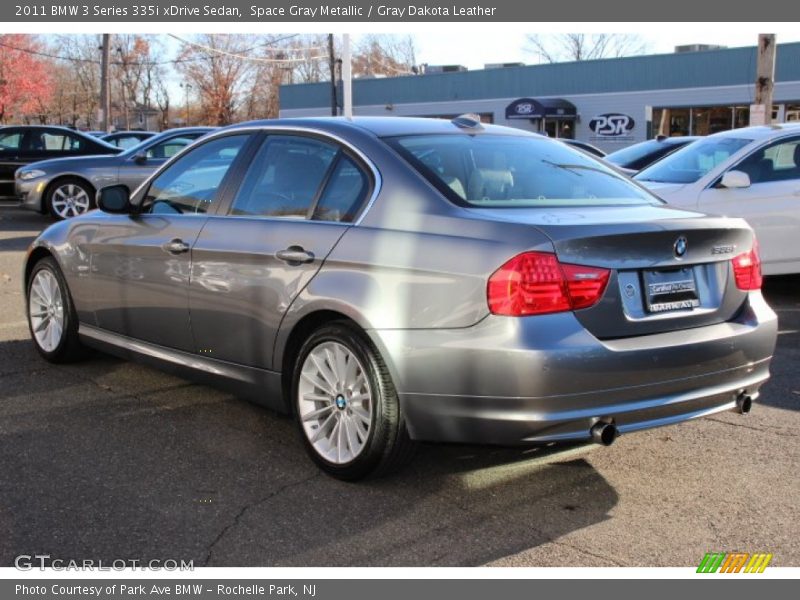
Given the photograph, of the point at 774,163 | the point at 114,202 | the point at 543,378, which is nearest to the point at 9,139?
the point at 114,202

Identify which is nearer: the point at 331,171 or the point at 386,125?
the point at 331,171

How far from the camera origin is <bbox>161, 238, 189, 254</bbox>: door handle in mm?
5055

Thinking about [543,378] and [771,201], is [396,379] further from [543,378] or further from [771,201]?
[771,201]

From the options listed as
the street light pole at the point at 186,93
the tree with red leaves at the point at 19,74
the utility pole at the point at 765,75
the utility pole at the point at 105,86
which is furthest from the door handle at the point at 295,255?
the street light pole at the point at 186,93

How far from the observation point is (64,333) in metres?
6.15

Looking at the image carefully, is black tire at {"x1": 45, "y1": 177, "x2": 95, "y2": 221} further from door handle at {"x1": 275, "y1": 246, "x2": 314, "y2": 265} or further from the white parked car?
door handle at {"x1": 275, "y1": 246, "x2": 314, "y2": 265}

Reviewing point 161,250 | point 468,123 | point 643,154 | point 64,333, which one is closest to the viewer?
point 468,123

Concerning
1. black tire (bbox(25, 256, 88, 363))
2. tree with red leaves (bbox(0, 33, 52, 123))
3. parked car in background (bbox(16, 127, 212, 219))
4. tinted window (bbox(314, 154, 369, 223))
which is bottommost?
black tire (bbox(25, 256, 88, 363))


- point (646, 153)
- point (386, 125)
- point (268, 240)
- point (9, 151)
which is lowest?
point (268, 240)

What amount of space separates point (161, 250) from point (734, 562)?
3397mm

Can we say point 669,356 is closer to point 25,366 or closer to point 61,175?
point 25,366

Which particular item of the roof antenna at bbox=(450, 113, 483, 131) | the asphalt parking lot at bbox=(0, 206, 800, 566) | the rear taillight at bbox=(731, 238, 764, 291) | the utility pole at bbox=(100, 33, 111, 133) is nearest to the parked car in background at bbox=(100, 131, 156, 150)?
the utility pole at bbox=(100, 33, 111, 133)

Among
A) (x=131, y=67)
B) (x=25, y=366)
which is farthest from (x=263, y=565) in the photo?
(x=131, y=67)

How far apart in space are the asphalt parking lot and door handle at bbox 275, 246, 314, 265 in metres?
1.00
